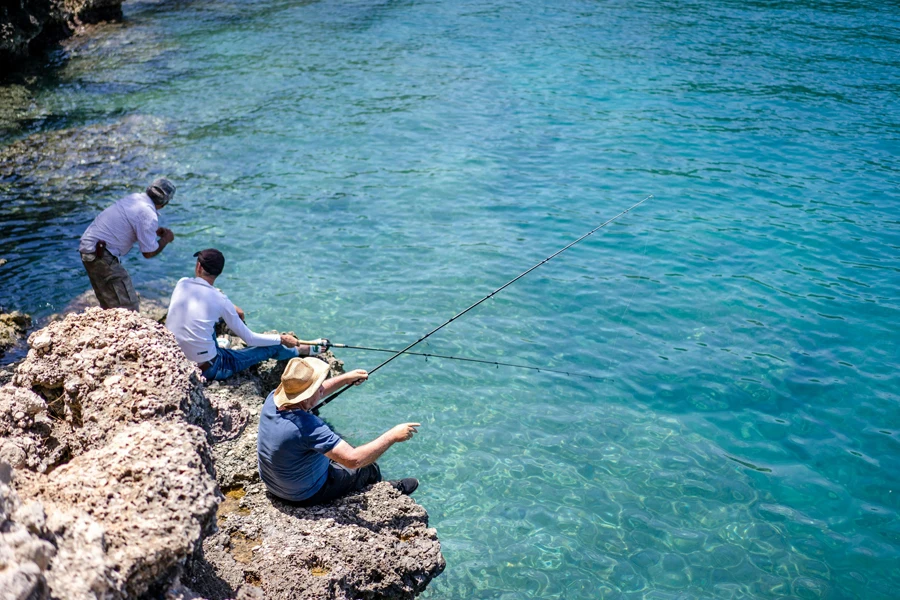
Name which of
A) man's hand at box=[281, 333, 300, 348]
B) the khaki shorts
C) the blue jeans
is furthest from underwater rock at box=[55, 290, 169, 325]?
man's hand at box=[281, 333, 300, 348]

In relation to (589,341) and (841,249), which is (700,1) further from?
(589,341)

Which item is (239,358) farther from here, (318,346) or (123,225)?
(123,225)

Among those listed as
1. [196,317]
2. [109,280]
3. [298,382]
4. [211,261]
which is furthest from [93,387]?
[109,280]

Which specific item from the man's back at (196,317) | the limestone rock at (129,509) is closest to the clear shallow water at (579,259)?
the man's back at (196,317)

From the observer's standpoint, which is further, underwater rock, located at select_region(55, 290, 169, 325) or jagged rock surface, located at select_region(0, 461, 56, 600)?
underwater rock, located at select_region(55, 290, 169, 325)

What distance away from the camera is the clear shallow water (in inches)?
282

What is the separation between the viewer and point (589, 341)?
9891 mm

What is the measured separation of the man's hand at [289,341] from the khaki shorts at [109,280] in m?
2.56

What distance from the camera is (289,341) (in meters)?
7.73

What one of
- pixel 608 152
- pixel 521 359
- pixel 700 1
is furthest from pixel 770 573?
pixel 700 1

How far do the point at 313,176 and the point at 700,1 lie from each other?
1903 centimetres

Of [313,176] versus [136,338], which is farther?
[313,176]

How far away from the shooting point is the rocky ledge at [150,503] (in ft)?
10.4

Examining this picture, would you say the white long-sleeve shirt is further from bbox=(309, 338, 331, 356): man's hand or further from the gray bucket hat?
the gray bucket hat
